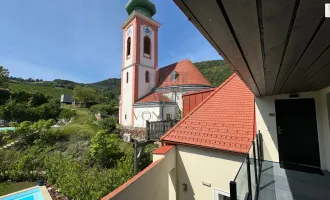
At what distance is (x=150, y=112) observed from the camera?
47.4ft

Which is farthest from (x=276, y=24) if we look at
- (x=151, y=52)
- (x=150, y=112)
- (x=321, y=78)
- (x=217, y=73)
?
(x=217, y=73)

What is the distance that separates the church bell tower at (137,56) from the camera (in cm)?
1670

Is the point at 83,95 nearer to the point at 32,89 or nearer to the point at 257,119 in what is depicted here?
the point at 32,89

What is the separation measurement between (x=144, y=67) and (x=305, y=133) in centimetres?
1541

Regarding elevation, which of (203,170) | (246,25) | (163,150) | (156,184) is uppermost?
(246,25)

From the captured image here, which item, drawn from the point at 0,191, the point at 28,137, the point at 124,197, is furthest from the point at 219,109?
the point at 28,137

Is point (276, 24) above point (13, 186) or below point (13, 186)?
above

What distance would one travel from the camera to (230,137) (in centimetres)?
459

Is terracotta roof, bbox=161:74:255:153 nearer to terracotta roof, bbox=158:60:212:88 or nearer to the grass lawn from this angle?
the grass lawn

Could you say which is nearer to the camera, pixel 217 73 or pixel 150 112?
pixel 150 112

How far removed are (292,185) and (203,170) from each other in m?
2.27

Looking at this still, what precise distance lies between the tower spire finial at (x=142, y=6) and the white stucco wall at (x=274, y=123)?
18.8m

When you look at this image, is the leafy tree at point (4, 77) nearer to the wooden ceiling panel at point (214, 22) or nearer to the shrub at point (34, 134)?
the shrub at point (34, 134)

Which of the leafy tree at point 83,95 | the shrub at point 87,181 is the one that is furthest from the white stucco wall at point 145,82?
the leafy tree at point 83,95
